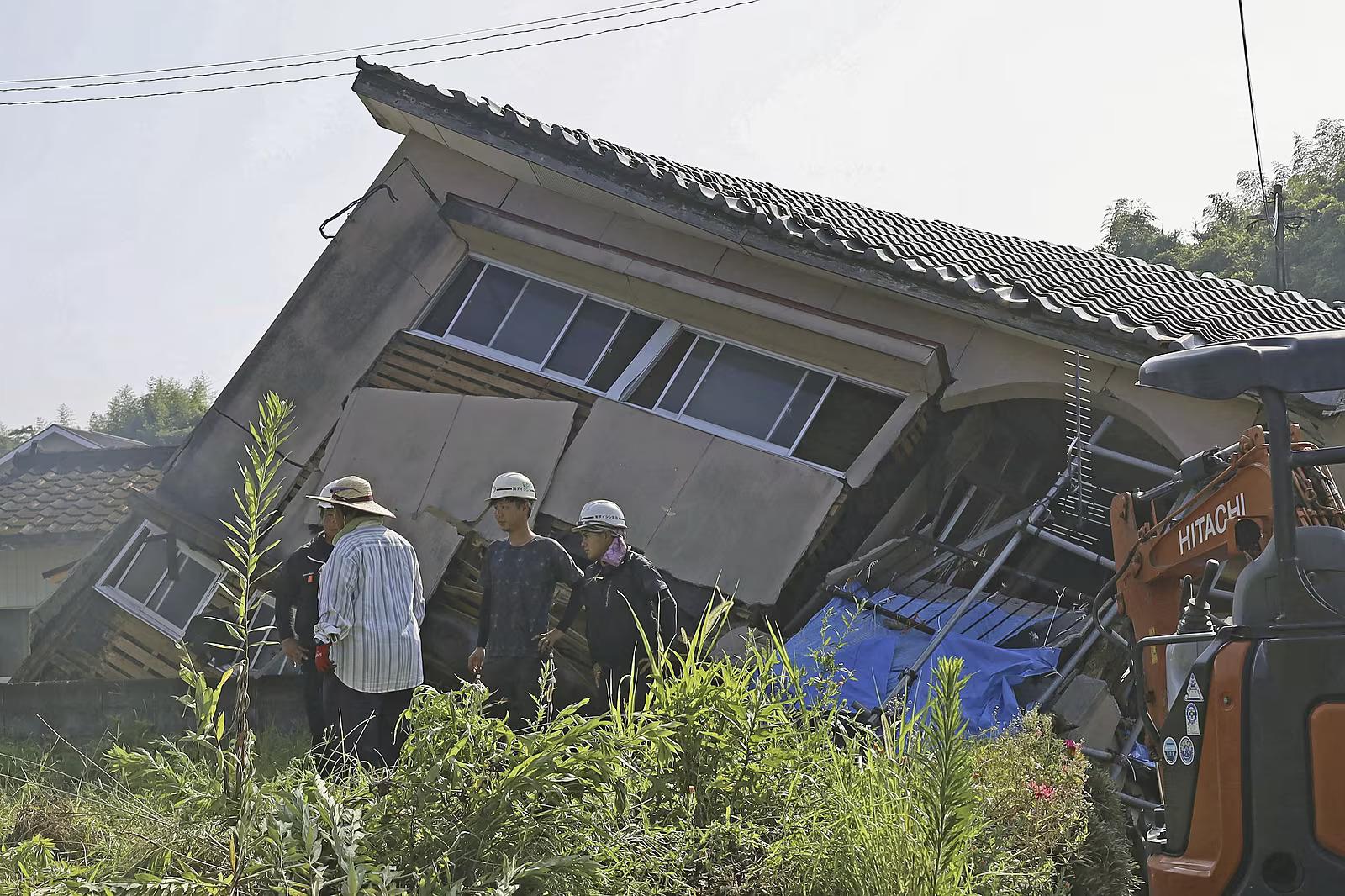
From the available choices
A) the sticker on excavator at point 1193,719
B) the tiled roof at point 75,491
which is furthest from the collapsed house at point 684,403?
the tiled roof at point 75,491

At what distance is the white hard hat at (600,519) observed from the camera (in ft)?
23.0

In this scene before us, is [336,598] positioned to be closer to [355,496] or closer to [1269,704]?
[355,496]

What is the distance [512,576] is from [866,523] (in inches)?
146

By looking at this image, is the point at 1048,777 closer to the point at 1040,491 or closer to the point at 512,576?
the point at 512,576

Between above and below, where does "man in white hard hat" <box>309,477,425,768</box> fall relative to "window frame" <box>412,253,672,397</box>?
below

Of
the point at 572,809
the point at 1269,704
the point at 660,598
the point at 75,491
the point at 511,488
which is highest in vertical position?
the point at 1269,704

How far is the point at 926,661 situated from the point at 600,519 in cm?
255

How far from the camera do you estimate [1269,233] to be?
152ft

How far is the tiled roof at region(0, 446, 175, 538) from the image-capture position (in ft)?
63.1

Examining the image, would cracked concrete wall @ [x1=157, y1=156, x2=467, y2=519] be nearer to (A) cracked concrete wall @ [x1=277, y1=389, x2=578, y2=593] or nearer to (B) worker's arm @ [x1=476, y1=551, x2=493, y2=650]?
(A) cracked concrete wall @ [x1=277, y1=389, x2=578, y2=593]

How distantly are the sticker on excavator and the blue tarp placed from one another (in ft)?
10.6

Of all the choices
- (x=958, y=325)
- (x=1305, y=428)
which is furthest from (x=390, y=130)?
(x=1305, y=428)

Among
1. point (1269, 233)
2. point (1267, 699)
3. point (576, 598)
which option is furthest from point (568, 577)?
point (1269, 233)

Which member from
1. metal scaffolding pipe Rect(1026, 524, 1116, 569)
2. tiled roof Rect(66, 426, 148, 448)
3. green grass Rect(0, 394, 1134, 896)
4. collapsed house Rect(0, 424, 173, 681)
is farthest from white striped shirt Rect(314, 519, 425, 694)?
tiled roof Rect(66, 426, 148, 448)
